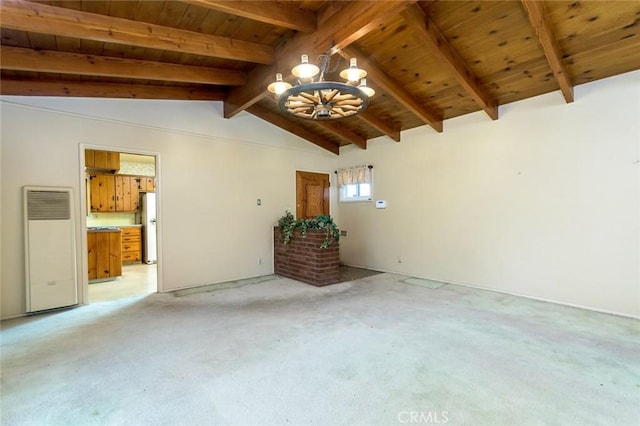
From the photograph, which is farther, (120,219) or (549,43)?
(120,219)

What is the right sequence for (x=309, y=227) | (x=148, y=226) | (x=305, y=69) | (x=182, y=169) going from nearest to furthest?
(x=305, y=69) → (x=182, y=169) → (x=309, y=227) → (x=148, y=226)

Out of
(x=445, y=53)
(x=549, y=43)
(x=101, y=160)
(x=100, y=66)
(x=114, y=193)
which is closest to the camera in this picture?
(x=549, y=43)

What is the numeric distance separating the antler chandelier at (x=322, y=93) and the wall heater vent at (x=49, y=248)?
3.19 metres

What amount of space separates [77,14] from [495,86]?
4.79 meters

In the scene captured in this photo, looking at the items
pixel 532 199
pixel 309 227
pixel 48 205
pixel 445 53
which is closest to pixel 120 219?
pixel 48 205

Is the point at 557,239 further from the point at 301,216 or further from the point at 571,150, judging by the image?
the point at 301,216

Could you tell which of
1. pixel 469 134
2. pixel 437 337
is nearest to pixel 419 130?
pixel 469 134

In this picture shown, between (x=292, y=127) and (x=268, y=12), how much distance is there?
10.9ft

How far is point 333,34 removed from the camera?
9.65 ft

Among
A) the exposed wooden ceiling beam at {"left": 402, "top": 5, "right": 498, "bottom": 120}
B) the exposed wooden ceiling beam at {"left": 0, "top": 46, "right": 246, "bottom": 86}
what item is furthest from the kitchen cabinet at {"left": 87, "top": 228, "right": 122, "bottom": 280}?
the exposed wooden ceiling beam at {"left": 402, "top": 5, "right": 498, "bottom": 120}

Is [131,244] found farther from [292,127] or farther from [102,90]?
[292,127]

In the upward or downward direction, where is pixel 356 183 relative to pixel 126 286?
upward

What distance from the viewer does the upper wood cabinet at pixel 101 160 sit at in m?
5.66

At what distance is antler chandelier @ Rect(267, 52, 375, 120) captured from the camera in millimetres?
2443
